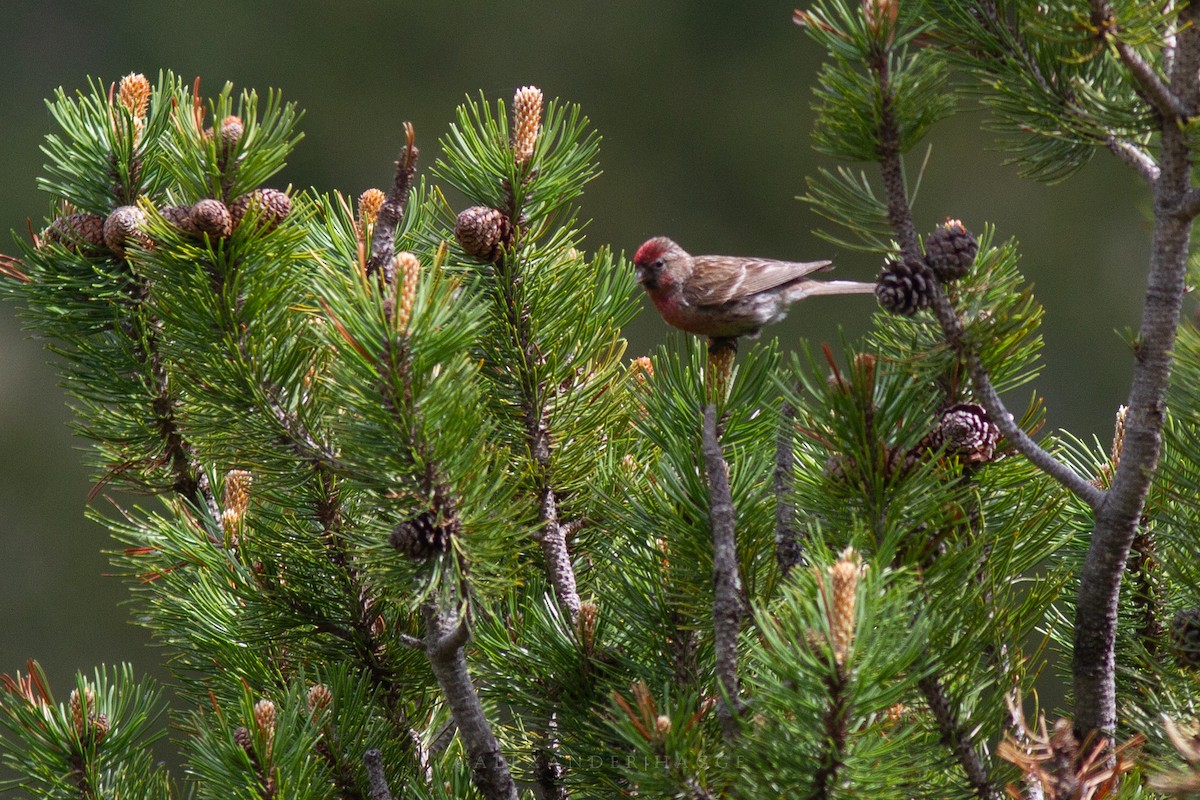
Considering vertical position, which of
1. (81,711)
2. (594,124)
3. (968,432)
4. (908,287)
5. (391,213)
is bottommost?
(81,711)

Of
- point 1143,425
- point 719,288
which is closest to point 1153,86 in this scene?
point 1143,425

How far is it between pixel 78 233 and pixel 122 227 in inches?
2.7

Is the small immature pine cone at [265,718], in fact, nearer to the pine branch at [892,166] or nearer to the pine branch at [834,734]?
the pine branch at [834,734]

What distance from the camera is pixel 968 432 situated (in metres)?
0.84

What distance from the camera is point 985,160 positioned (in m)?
6.18

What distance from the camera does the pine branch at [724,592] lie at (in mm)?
757

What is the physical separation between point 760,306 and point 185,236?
1.49 metres

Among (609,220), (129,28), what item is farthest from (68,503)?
(609,220)

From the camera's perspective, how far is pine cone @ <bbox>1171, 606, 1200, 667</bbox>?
83cm

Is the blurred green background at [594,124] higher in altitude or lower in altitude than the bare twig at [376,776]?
higher

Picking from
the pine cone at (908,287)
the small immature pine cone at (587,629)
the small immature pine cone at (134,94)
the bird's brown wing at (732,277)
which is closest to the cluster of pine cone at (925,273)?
the pine cone at (908,287)

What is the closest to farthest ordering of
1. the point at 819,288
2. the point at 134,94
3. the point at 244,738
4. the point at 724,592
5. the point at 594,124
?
the point at 724,592
the point at 244,738
the point at 134,94
the point at 819,288
the point at 594,124

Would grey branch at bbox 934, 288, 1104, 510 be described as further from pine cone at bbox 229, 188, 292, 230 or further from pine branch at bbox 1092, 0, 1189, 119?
pine cone at bbox 229, 188, 292, 230

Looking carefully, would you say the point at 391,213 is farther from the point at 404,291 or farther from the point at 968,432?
the point at 968,432
